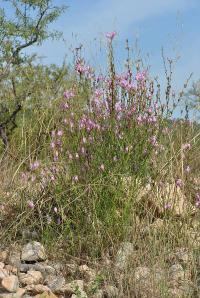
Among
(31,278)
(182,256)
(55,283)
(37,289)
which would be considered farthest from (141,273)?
(31,278)

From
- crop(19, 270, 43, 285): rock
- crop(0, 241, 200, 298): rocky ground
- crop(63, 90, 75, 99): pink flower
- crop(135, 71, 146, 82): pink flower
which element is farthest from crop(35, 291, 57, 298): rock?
crop(135, 71, 146, 82): pink flower

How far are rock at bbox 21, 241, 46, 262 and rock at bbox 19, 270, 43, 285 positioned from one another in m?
0.24

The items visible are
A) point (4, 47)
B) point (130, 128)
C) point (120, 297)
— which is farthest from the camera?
point (4, 47)

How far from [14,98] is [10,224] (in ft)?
23.3

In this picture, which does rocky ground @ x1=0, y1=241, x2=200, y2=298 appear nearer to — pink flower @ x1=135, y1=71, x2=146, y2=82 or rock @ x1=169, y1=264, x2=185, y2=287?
rock @ x1=169, y1=264, x2=185, y2=287

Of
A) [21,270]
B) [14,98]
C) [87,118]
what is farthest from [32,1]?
[21,270]

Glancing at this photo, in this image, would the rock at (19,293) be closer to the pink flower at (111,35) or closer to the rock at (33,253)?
the rock at (33,253)

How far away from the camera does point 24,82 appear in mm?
14883

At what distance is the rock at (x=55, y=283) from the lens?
523 centimetres

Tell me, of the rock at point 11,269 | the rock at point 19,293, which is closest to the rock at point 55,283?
the rock at point 19,293

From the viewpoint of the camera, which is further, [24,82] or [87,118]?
[24,82]

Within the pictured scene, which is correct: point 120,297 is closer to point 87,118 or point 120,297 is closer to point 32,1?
point 87,118

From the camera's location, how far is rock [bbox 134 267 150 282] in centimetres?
498

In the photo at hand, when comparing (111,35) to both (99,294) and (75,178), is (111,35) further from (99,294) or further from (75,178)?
(99,294)
